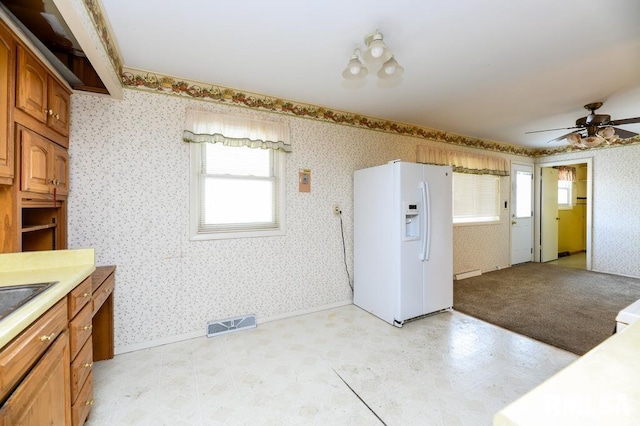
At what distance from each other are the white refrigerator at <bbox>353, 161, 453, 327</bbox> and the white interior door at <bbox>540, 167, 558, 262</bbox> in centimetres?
403

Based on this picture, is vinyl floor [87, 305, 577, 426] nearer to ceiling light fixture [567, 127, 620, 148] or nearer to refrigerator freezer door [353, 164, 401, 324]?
refrigerator freezer door [353, 164, 401, 324]

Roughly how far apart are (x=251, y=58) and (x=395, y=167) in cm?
168

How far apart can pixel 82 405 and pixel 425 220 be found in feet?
9.79

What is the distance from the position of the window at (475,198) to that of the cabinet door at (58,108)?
487 centimetres

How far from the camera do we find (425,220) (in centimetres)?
295

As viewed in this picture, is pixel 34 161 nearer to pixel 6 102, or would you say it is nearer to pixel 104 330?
pixel 6 102

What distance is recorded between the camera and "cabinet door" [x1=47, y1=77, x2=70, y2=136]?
183 cm

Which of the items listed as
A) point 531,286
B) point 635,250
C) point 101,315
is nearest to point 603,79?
point 531,286

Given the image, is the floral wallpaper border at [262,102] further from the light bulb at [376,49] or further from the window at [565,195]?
the window at [565,195]

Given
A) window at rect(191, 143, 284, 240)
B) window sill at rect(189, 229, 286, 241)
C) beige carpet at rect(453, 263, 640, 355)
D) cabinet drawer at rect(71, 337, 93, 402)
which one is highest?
window at rect(191, 143, 284, 240)

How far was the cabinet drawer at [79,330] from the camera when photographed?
138cm

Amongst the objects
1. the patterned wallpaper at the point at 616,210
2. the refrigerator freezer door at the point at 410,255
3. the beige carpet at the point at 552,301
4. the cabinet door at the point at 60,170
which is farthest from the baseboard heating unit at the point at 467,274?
the cabinet door at the point at 60,170

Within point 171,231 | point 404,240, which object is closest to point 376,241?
point 404,240

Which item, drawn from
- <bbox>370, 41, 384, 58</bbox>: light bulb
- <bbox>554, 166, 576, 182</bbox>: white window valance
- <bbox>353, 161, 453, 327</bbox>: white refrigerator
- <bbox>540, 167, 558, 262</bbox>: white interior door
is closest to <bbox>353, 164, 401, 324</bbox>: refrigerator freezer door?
<bbox>353, 161, 453, 327</bbox>: white refrigerator
